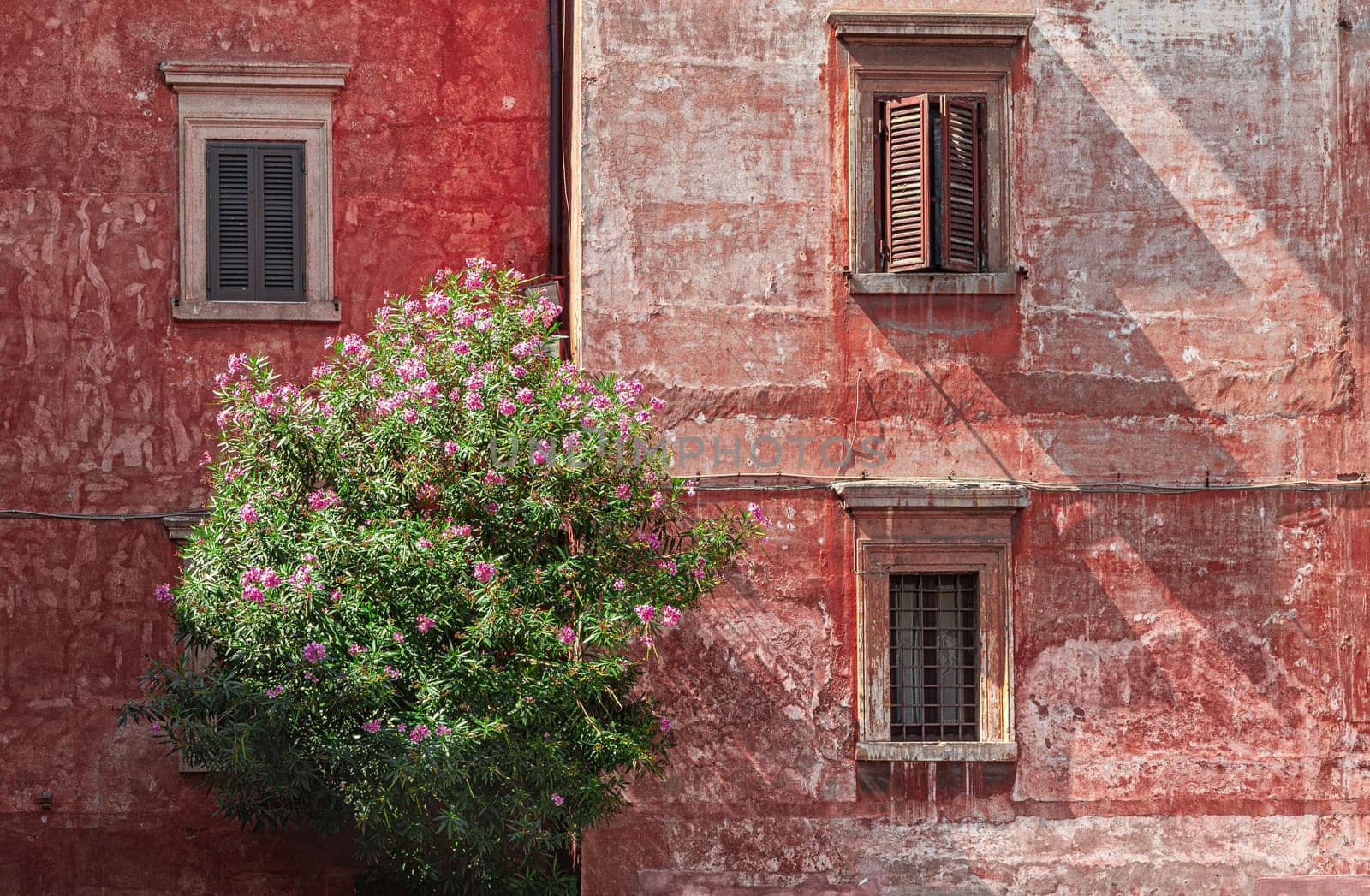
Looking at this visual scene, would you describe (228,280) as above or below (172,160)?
below

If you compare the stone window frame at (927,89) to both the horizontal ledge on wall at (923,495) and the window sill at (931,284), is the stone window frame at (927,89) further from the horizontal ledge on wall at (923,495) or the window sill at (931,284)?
the horizontal ledge on wall at (923,495)

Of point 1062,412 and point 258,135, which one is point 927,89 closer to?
point 1062,412

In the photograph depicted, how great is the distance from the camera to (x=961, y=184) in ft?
41.0

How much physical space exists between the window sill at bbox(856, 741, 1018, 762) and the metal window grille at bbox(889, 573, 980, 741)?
0.26 metres

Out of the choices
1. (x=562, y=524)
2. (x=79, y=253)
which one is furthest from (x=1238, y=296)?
(x=79, y=253)

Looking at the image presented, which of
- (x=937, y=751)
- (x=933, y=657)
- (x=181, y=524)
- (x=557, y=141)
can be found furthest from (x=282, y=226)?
(x=937, y=751)

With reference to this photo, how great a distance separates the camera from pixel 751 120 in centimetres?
1251

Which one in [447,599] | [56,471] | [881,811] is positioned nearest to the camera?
[447,599]

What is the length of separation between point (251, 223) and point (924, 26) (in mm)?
5313

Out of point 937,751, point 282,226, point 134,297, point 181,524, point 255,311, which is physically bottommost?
point 937,751

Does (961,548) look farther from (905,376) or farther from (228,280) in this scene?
(228,280)

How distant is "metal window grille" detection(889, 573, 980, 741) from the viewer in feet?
41.0

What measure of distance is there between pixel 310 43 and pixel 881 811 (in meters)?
7.26

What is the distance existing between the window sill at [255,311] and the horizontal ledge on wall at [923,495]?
424cm
